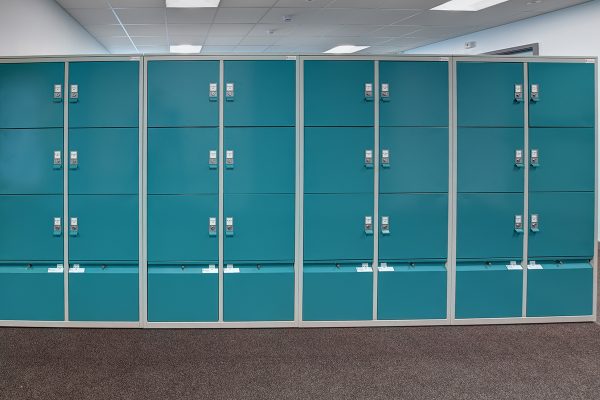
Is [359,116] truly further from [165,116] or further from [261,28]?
[261,28]

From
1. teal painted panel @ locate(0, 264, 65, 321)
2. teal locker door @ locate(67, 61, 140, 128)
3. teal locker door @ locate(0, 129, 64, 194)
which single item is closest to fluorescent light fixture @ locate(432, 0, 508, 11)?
teal locker door @ locate(67, 61, 140, 128)

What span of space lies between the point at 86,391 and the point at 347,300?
5.48 ft

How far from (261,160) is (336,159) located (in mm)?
511

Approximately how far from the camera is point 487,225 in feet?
10.5

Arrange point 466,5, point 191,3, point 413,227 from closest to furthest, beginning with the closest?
1. point 413,227
2. point 191,3
3. point 466,5

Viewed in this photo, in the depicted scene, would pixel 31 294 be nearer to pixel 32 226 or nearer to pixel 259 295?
pixel 32 226

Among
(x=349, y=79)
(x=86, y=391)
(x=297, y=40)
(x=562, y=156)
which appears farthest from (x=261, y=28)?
(x=86, y=391)

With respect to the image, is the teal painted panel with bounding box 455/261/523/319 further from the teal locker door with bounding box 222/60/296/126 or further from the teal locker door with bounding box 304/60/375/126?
the teal locker door with bounding box 222/60/296/126

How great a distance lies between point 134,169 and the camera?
10.2 feet

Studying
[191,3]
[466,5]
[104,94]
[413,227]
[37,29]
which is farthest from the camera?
[466,5]

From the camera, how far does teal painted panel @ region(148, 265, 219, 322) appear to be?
3.13 m

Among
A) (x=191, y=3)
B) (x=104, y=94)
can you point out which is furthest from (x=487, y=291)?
(x=191, y=3)

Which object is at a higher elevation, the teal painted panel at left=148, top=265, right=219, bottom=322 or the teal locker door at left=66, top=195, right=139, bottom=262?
the teal locker door at left=66, top=195, right=139, bottom=262

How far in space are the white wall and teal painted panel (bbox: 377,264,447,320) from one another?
3432 mm
